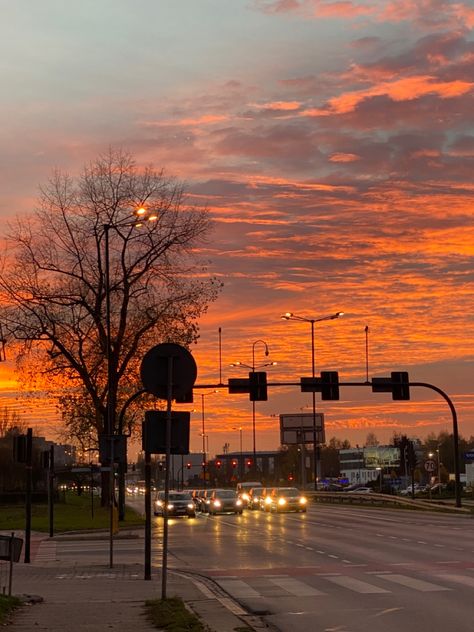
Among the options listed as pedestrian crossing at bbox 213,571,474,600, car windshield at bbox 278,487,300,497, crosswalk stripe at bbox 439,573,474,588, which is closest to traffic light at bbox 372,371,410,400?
car windshield at bbox 278,487,300,497

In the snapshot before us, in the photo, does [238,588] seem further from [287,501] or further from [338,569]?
[287,501]

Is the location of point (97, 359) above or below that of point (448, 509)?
above

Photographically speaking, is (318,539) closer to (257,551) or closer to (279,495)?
(257,551)

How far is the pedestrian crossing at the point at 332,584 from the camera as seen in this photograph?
17688 millimetres

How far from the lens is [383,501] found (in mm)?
76250

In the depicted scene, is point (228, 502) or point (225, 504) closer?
point (225, 504)

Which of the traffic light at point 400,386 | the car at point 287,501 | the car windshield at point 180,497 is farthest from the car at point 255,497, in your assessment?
the traffic light at point 400,386

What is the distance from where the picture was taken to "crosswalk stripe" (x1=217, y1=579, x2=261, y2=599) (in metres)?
17.7

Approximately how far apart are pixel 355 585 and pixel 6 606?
23.1ft

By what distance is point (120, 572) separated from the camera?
21328 millimetres

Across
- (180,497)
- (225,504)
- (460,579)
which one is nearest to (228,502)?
(225,504)

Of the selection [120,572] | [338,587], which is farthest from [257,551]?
[338,587]

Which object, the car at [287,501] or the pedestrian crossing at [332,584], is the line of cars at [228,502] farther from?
the pedestrian crossing at [332,584]

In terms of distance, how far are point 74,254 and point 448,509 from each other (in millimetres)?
Answer: 24172
